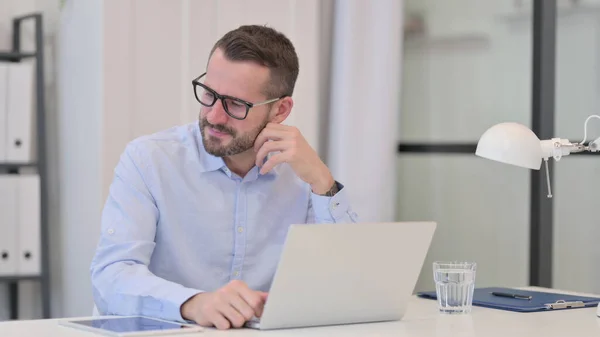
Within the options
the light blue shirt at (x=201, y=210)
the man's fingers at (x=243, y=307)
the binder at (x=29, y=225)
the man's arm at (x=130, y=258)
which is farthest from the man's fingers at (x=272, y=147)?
the binder at (x=29, y=225)

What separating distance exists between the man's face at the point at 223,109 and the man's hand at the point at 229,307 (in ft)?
1.84

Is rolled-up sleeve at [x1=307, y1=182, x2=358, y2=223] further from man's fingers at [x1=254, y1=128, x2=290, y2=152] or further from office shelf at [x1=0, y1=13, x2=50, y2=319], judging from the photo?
office shelf at [x1=0, y1=13, x2=50, y2=319]

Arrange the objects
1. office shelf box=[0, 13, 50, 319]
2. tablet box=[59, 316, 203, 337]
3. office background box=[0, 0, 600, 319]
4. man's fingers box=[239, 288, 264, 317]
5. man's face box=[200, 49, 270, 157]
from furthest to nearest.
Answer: office shelf box=[0, 13, 50, 319], office background box=[0, 0, 600, 319], man's face box=[200, 49, 270, 157], man's fingers box=[239, 288, 264, 317], tablet box=[59, 316, 203, 337]

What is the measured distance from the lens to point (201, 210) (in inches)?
84.4

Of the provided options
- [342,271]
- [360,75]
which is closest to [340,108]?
[360,75]

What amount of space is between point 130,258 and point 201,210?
11.4 inches

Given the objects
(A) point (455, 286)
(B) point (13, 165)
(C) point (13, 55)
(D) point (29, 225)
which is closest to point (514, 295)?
(A) point (455, 286)

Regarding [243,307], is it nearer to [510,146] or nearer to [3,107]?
[510,146]

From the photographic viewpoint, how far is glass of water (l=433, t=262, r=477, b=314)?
6.09 feet

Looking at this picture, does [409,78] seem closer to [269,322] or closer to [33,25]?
[33,25]

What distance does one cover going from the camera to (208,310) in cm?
158

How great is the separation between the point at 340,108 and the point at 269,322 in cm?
210

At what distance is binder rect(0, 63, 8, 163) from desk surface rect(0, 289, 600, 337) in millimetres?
1724

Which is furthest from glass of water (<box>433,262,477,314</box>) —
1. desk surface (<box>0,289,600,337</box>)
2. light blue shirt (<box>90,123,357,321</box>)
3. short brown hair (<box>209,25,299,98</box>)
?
short brown hair (<box>209,25,299,98</box>)
